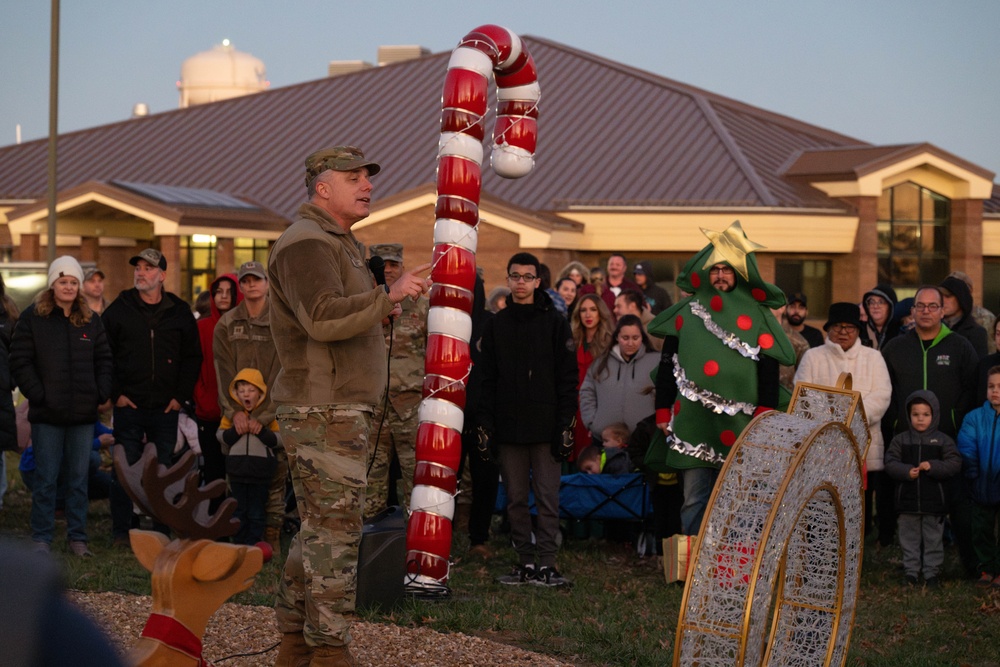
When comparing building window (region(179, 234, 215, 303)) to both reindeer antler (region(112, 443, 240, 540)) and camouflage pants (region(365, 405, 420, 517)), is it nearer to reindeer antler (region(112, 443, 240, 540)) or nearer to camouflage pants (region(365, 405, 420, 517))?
camouflage pants (region(365, 405, 420, 517))

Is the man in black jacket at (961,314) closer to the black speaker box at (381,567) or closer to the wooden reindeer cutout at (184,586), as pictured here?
the black speaker box at (381,567)

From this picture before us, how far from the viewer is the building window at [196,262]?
3002 cm

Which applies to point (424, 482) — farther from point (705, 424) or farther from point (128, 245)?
point (128, 245)

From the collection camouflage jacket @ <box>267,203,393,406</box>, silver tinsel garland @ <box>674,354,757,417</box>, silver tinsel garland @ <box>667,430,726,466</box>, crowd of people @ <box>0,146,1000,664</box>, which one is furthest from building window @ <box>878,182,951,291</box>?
camouflage jacket @ <box>267,203,393,406</box>

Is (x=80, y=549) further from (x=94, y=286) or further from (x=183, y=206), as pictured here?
(x=183, y=206)

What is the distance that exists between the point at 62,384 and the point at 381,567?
3.15 m

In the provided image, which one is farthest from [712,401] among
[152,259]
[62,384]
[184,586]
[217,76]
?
[217,76]

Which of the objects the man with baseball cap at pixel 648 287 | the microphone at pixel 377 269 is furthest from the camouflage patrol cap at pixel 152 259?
the man with baseball cap at pixel 648 287

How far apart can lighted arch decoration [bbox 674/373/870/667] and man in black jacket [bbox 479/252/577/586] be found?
9.88 feet

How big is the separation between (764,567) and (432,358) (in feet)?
13.4

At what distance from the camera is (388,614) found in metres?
7.57

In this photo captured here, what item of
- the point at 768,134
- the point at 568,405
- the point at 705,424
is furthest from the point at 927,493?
the point at 768,134

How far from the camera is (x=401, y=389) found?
31.7 feet

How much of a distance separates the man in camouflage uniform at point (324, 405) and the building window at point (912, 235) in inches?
1004
